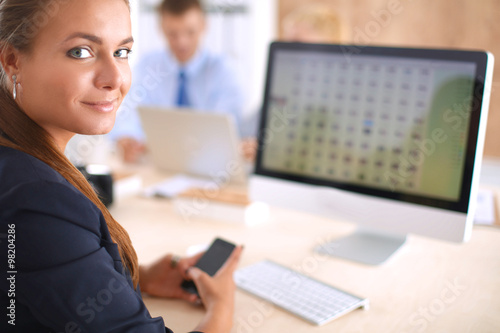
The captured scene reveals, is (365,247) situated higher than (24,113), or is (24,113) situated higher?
(24,113)

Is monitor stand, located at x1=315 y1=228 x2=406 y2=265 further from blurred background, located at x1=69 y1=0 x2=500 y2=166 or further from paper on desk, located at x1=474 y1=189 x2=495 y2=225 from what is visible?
blurred background, located at x1=69 y1=0 x2=500 y2=166

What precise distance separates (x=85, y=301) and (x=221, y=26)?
3.44 meters

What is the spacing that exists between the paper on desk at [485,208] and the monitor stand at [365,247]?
330 millimetres

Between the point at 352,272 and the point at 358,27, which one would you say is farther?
the point at 358,27

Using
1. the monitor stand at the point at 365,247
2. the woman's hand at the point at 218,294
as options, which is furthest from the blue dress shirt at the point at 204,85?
the woman's hand at the point at 218,294

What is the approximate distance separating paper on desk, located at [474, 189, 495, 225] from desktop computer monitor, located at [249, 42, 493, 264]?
36 cm

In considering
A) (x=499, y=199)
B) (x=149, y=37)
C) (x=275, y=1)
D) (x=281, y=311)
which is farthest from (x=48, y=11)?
(x=149, y=37)

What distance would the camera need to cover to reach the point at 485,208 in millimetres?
1672

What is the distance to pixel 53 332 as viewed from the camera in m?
0.75

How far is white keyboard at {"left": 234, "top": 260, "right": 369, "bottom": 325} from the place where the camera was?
102cm

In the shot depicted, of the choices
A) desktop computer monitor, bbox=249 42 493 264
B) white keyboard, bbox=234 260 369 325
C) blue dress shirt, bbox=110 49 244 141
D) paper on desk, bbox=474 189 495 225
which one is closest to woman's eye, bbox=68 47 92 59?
white keyboard, bbox=234 260 369 325

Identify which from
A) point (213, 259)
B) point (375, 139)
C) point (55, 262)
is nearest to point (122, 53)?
point (55, 262)

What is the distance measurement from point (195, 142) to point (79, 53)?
48.1 inches

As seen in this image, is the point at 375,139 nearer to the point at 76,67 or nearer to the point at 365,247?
the point at 365,247
